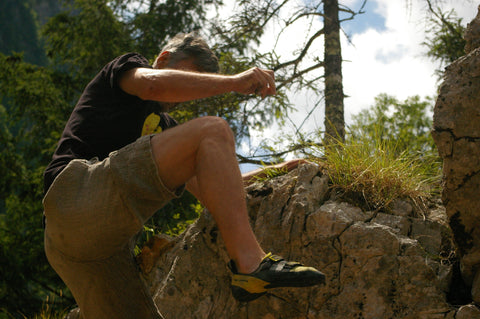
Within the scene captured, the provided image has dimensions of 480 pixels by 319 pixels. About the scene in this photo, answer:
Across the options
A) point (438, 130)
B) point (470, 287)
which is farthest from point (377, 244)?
point (438, 130)

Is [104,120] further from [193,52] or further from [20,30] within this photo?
[20,30]

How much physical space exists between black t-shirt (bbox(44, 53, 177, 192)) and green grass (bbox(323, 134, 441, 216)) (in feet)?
5.26

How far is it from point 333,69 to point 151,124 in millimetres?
4116

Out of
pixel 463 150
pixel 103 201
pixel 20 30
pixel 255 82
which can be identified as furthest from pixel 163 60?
pixel 20 30

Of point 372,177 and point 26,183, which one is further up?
point 372,177

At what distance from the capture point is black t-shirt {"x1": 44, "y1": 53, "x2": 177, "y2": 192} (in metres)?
2.27

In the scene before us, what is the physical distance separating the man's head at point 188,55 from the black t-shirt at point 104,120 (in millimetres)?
265

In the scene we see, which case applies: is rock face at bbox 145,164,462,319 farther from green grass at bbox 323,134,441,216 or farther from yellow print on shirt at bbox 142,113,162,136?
yellow print on shirt at bbox 142,113,162,136

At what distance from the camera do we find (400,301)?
2652 mm

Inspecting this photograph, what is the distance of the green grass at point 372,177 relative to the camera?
10.7 feet

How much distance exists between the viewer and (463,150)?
8.84 feet

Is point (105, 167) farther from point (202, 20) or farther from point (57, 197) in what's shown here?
point (202, 20)

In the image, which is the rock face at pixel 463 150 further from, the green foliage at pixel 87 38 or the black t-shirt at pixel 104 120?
the green foliage at pixel 87 38

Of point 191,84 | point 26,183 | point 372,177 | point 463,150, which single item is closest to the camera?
point 191,84
